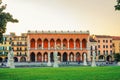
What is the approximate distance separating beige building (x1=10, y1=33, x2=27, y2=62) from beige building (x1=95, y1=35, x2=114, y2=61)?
75.5ft

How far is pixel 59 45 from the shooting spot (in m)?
105

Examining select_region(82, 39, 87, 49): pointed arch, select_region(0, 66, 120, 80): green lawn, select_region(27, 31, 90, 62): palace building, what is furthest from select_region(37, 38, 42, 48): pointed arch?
select_region(0, 66, 120, 80): green lawn

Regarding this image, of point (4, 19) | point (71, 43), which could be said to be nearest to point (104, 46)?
point (71, 43)

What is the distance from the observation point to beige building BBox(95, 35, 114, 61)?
11450cm

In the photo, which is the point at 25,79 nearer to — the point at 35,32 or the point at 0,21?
the point at 0,21

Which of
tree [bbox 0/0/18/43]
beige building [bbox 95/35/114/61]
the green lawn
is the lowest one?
beige building [bbox 95/35/114/61]

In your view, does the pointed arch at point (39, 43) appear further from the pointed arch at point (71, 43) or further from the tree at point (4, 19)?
the tree at point (4, 19)

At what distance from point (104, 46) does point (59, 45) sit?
17975 millimetres

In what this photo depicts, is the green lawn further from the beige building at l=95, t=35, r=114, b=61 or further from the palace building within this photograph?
the beige building at l=95, t=35, r=114, b=61

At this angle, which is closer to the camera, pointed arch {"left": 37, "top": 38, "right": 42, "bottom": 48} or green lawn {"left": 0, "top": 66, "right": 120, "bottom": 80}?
green lawn {"left": 0, "top": 66, "right": 120, "bottom": 80}

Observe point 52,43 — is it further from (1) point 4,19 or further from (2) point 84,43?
(1) point 4,19

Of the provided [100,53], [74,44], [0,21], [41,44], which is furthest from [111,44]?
[0,21]

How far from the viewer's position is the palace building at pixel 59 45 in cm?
10350

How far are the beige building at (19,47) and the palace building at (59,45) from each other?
3.98 meters
